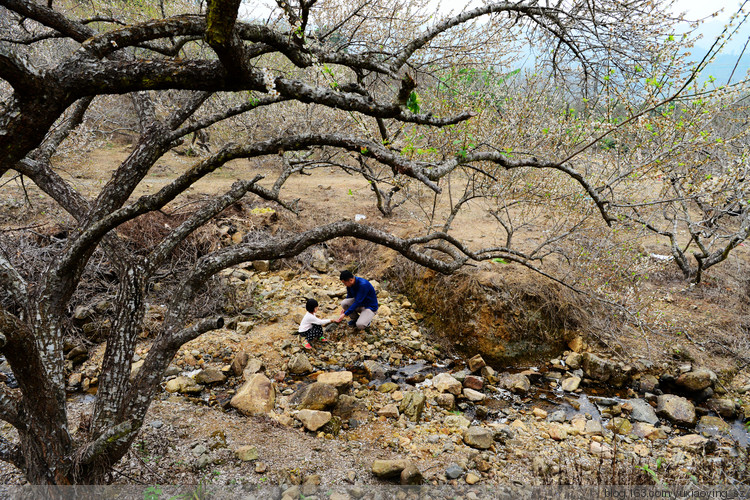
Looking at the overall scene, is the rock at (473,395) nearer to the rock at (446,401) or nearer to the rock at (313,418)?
the rock at (446,401)

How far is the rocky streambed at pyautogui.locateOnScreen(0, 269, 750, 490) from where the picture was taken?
3617mm

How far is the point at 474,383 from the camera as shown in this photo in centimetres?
561

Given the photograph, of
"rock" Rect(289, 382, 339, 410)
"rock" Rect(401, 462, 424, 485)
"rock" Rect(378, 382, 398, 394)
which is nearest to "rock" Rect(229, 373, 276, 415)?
"rock" Rect(289, 382, 339, 410)

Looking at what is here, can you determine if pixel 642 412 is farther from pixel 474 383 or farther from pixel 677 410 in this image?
pixel 474 383

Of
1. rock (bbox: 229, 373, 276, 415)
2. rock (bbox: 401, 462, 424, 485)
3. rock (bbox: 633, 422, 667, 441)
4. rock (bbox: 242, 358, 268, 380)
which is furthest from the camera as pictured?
rock (bbox: 242, 358, 268, 380)

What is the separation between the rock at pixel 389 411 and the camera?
4.76 m

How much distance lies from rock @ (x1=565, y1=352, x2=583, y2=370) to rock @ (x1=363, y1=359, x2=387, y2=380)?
2.95 metres

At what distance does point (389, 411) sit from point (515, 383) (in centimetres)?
210

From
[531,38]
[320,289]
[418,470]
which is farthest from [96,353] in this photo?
[531,38]

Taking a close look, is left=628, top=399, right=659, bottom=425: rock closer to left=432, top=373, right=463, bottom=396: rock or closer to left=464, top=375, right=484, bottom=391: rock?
left=464, top=375, right=484, bottom=391: rock

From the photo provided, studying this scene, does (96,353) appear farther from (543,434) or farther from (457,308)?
(543,434)

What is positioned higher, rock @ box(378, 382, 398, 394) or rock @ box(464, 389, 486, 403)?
rock @ box(378, 382, 398, 394)

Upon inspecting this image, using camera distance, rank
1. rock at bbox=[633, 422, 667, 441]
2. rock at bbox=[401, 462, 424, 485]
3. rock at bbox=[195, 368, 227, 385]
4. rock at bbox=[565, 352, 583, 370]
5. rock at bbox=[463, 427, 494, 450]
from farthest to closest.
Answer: rock at bbox=[565, 352, 583, 370] < rock at bbox=[195, 368, 227, 385] < rock at bbox=[633, 422, 667, 441] < rock at bbox=[463, 427, 494, 450] < rock at bbox=[401, 462, 424, 485]

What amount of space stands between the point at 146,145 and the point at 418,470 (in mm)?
3748
